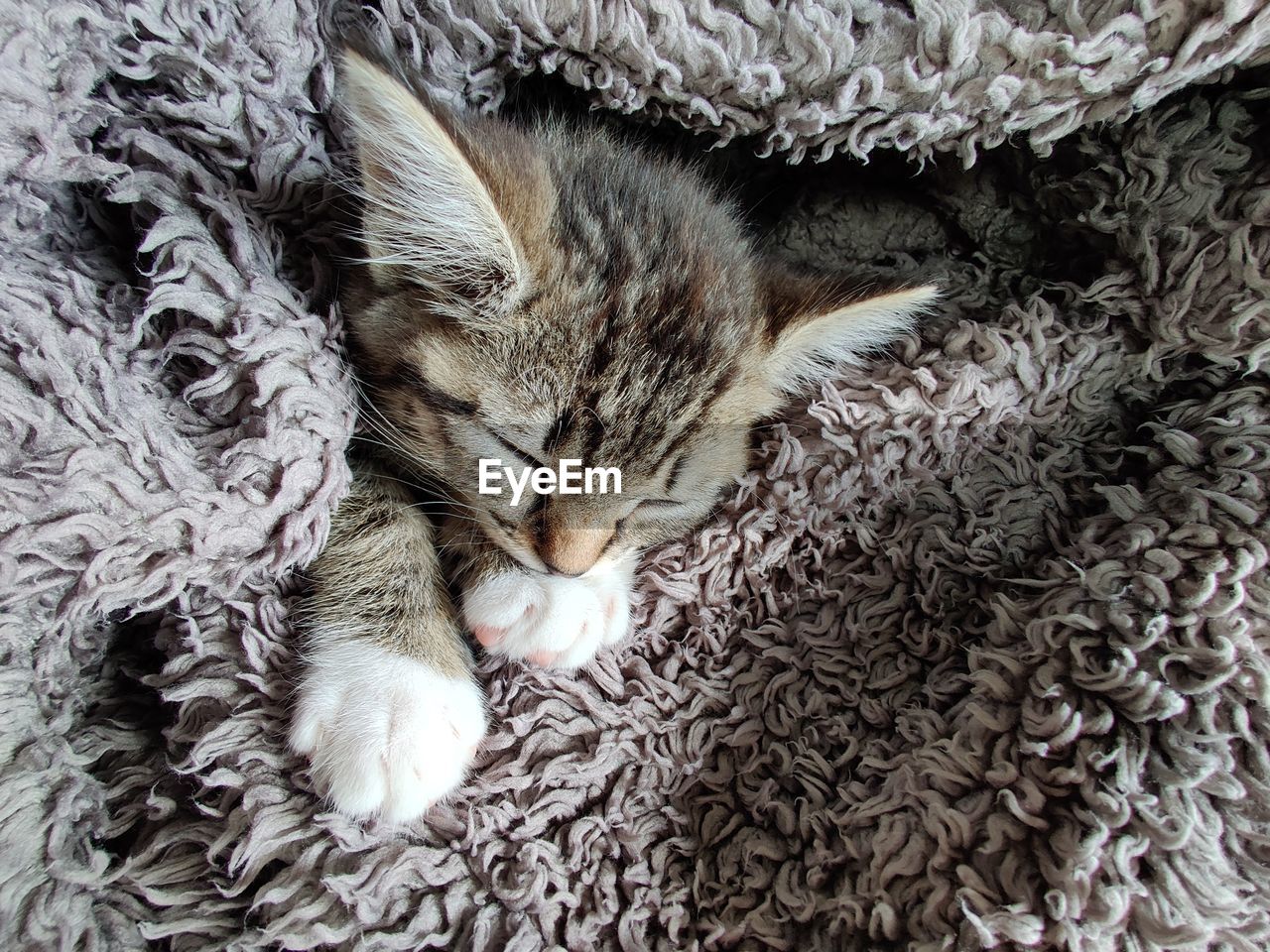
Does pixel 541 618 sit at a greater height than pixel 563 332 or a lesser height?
lesser

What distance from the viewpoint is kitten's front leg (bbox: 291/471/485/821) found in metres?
0.70

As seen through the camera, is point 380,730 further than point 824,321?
No

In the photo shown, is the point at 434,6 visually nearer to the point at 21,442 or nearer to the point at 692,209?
the point at 692,209

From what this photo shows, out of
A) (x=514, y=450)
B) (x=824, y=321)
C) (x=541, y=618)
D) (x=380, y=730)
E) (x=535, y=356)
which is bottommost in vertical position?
(x=380, y=730)

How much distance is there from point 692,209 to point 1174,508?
630 millimetres

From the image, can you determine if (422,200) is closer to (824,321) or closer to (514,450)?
(514,450)

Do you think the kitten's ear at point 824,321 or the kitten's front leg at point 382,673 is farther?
the kitten's ear at point 824,321

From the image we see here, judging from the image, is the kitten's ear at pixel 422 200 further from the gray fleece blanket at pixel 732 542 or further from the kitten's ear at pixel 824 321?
the kitten's ear at pixel 824 321

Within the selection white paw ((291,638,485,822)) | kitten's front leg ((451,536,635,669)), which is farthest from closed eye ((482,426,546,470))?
white paw ((291,638,485,822))

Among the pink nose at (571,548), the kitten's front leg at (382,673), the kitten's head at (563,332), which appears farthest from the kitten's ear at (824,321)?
the kitten's front leg at (382,673)

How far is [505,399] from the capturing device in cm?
79

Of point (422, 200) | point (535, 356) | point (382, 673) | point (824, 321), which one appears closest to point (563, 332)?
point (535, 356)

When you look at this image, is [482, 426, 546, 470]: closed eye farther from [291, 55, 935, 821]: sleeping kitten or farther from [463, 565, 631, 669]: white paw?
[463, 565, 631, 669]: white paw

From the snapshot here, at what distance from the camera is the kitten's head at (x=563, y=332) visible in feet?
2.52
